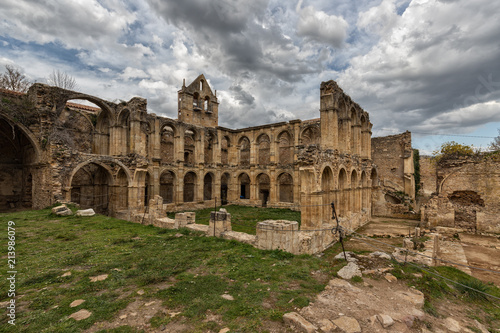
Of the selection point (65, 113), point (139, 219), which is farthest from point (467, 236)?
point (65, 113)

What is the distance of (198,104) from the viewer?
3150 cm

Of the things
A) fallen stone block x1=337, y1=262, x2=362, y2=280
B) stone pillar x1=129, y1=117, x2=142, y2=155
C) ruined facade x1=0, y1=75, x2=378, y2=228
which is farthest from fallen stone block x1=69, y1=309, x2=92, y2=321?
stone pillar x1=129, y1=117, x2=142, y2=155

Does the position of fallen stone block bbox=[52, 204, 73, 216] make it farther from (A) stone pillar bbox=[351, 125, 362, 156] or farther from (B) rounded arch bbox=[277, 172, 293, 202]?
(B) rounded arch bbox=[277, 172, 293, 202]

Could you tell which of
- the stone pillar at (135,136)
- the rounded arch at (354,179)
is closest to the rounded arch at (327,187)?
the rounded arch at (354,179)

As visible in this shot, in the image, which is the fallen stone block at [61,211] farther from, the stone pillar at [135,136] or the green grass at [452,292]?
the green grass at [452,292]

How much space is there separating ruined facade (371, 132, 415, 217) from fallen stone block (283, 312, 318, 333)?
1944 centimetres

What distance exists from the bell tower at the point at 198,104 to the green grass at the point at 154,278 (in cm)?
2268

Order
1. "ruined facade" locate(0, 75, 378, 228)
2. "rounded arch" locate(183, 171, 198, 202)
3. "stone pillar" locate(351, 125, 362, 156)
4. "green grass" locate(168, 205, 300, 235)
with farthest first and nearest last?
"rounded arch" locate(183, 171, 198, 202) → "stone pillar" locate(351, 125, 362, 156) → "green grass" locate(168, 205, 300, 235) → "ruined facade" locate(0, 75, 378, 228)

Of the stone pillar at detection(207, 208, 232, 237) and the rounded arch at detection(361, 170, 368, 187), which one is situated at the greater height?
the rounded arch at detection(361, 170, 368, 187)

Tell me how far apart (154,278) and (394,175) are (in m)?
24.8

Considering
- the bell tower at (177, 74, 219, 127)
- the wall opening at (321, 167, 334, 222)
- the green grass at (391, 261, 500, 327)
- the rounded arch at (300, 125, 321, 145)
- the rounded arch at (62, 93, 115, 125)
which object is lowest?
the green grass at (391, 261, 500, 327)

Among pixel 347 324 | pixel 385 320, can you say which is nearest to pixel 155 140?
pixel 347 324

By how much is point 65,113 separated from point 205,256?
71.3 feet

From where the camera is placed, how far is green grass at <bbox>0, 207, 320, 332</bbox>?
4023 mm
